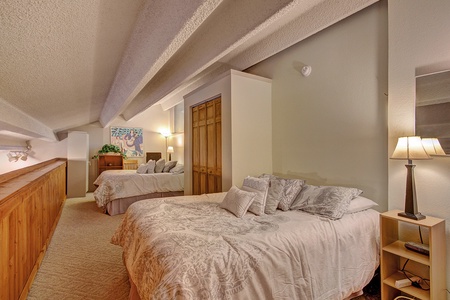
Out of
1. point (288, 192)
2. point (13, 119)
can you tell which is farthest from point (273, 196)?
point (13, 119)

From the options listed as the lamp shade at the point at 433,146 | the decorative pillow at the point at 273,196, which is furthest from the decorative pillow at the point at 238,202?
the lamp shade at the point at 433,146

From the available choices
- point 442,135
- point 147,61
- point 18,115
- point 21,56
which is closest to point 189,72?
point 147,61

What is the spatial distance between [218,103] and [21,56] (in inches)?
99.1

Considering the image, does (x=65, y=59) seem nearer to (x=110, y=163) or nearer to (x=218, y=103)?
(x=218, y=103)

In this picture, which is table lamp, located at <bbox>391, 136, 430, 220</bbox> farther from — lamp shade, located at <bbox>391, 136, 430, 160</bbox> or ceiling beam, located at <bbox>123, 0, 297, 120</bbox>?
ceiling beam, located at <bbox>123, 0, 297, 120</bbox>

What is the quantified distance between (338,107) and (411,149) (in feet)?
3.41

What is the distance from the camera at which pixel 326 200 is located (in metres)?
2.20

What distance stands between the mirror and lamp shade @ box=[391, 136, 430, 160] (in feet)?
0.73

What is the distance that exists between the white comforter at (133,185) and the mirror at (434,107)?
4378 millimetres

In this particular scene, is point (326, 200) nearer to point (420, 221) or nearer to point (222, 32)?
point (420, 221)

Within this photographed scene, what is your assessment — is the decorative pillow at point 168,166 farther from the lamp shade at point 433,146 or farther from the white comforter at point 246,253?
the lamp shade at point 433,146

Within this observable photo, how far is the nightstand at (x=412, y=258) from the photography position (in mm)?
1673

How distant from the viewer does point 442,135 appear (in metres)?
1.83

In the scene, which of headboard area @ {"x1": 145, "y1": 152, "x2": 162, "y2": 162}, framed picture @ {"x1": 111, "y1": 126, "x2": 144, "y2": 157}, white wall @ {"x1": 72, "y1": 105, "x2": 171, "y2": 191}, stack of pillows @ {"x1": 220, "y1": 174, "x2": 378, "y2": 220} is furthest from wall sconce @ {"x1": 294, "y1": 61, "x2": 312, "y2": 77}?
framed picture @ {"x1": 111, "y1": 126, "x2": 144, "y2": 157}
